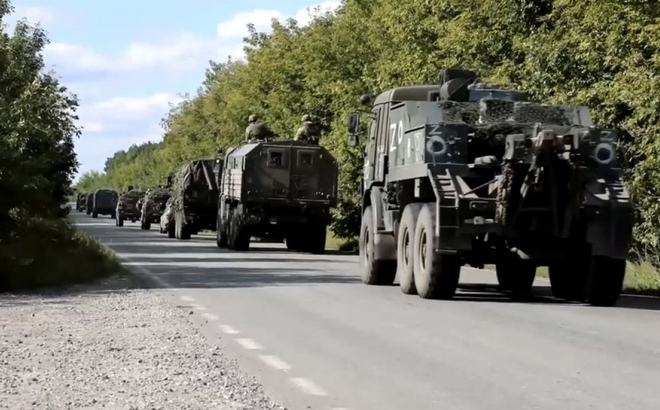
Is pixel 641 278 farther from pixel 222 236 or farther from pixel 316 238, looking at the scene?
pixel 222 236

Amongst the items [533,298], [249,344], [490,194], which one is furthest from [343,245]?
[249,344]

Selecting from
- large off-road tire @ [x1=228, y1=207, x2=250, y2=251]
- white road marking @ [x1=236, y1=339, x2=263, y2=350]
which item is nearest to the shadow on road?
white road marking @ [x1=236, y1=339, x2=263, y2=350]

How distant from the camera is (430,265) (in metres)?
18.2

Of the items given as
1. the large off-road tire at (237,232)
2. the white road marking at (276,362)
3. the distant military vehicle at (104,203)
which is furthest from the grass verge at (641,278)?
the distant military vehicle at (104,203)

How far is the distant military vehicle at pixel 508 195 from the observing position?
1766cm

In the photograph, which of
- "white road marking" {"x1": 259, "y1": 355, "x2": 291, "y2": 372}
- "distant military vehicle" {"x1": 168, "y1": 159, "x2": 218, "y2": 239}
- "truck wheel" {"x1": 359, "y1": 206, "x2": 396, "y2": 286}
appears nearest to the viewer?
"white road marking" {"x1": 259, "y1": 355, "x2": 291, "y2": 372}

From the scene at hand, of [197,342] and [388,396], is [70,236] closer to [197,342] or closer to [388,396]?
[197,342]

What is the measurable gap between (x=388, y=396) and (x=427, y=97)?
1178cm

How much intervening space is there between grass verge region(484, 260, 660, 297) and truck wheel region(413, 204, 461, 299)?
4608 millimetres

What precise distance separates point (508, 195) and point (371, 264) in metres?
4.75

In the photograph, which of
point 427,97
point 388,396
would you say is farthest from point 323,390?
point 427,97

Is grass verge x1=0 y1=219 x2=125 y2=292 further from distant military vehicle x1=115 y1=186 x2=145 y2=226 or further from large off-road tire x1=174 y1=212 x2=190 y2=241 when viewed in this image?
distant military vehicle x1=115 y1=186 x2=145 y2=226

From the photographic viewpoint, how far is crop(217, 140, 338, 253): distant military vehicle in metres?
35.3

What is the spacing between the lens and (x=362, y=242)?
22.6 m
